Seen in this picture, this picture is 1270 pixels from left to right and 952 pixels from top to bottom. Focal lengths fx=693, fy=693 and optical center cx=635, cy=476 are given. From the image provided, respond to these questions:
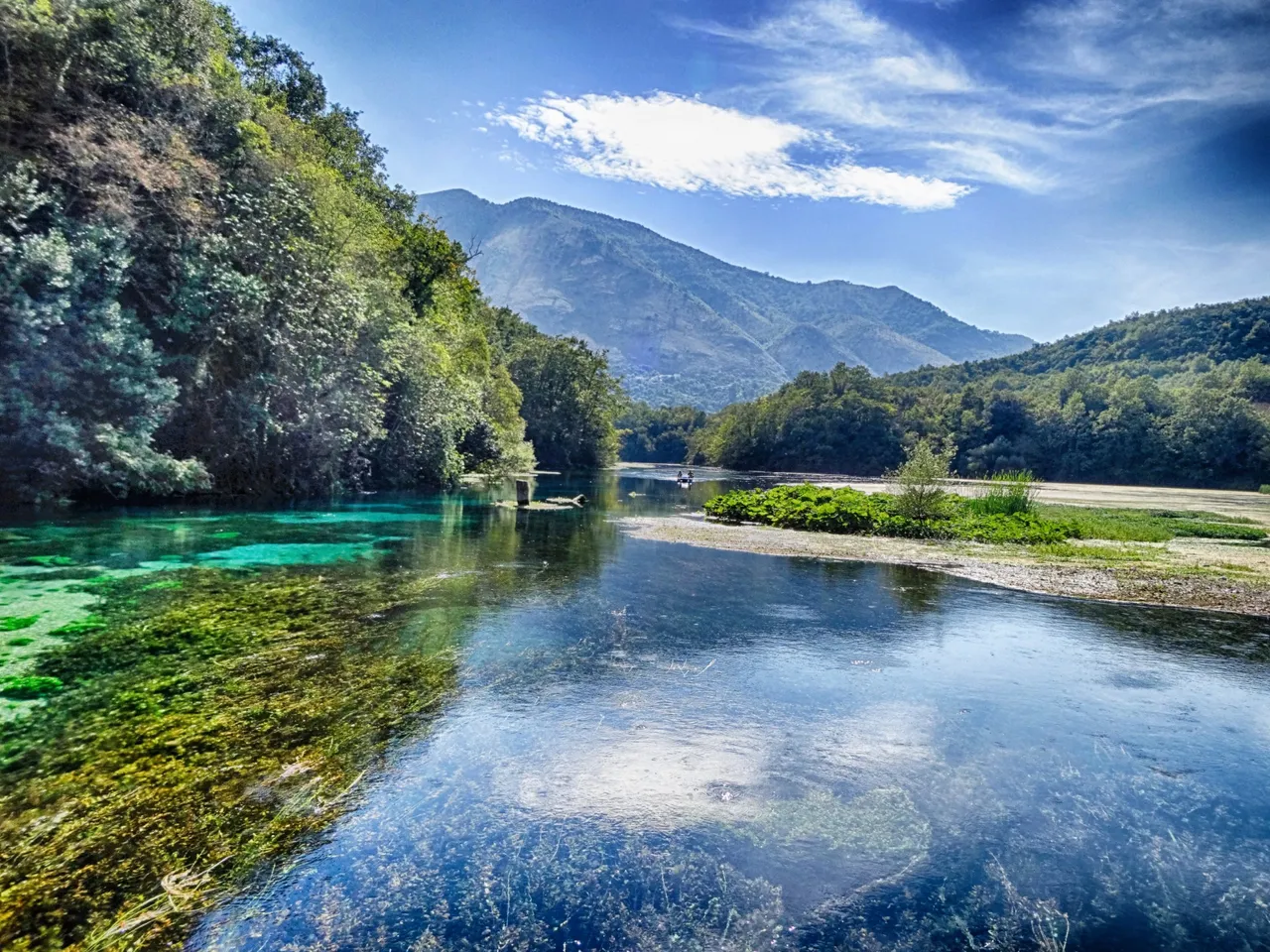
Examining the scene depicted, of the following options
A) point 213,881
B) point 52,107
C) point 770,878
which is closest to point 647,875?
point 770,878

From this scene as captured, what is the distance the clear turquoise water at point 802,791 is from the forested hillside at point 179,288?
29.8ft

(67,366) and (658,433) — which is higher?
(658,433)

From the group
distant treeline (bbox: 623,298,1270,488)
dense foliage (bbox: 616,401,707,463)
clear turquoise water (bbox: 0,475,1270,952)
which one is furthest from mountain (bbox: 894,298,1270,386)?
clear turquoise water (bbox: 0,475,1270,952)

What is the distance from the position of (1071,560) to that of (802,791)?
64.6 ft

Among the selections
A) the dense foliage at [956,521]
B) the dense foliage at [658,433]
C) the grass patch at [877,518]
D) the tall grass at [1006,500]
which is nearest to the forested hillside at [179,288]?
the grass patch at [877,518]

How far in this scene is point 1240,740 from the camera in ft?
28.1

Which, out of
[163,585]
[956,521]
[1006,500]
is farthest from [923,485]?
[163,585]

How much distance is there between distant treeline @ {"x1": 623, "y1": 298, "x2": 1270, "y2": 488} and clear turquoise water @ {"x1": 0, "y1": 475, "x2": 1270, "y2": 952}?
6370 centimetres

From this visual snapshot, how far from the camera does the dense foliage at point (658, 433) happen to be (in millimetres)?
164000

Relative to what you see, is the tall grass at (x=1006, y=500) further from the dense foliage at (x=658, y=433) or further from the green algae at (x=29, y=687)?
the dense foliage at (x=658, y=433)

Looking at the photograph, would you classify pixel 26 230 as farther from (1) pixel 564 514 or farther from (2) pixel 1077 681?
(2) pixel 1077 681

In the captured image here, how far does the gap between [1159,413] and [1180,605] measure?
91839 mm

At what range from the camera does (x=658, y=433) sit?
168875mm

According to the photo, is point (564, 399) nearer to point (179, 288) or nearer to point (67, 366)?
point (179, 288)
